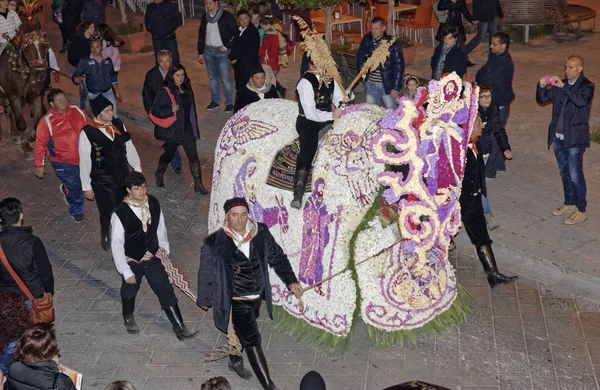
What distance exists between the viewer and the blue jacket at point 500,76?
11273 millimetres

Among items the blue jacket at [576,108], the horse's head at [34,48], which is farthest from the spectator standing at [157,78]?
the blue jacket at [576,108]

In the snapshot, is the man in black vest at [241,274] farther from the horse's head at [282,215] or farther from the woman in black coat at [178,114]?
the woman in black coat at [178,114]

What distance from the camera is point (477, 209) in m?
8.88

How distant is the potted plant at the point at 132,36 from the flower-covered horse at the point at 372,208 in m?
9.87

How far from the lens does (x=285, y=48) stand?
14.4 metres

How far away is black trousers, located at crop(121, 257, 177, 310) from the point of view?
27.5 feet

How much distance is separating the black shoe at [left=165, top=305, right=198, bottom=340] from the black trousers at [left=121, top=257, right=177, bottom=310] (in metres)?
0.08

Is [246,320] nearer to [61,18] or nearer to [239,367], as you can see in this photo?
[239,367]

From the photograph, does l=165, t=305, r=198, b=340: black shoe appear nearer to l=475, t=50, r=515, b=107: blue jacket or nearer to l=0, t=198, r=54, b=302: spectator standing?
l=0, t=198, r=54, b=302: spectator standing

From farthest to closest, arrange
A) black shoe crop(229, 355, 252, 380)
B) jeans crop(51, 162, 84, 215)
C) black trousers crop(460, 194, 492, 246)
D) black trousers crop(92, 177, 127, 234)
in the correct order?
jeans crop(51, 162, 84, 215), black trousers crop(92, 177, 127, 234), black trousers crop(460, 194, 492, 246), black shoe crop(229, 355, 252, 380)

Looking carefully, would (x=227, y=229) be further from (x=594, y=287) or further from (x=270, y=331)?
(x=594, y=287)

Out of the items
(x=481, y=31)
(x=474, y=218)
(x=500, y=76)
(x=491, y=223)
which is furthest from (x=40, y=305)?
(x=481, y=31)

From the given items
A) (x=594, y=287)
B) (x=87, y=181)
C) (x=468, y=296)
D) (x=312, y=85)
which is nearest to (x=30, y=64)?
(x=87, y=181)

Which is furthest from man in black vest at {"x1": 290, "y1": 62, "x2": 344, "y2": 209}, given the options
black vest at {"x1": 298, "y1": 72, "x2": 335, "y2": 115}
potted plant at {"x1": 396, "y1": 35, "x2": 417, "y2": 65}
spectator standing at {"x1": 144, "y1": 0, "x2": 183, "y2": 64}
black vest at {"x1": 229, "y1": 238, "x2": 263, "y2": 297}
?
potted plant at {"x1": 396, "y1": 35, "x2": 417, "y2": 65}
